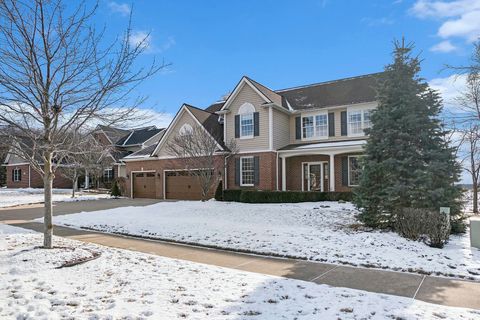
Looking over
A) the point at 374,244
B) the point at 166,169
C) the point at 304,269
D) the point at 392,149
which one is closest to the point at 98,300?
the point at 304,269

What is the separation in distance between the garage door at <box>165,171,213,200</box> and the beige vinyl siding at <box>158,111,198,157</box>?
1498 mm

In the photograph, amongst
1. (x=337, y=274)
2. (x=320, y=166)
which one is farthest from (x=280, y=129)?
(x=337, y=274)

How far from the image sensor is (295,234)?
401 inches

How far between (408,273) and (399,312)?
2.50m

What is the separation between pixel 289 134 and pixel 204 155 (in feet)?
20.2

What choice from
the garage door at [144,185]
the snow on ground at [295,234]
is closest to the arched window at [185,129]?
the garage door at [144,185]

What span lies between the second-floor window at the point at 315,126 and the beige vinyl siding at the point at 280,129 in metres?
1.08

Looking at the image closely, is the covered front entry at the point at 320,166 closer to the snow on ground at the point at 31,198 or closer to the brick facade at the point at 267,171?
the brick facade at the point at 267,171

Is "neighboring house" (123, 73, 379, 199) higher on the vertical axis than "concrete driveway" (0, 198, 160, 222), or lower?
higher

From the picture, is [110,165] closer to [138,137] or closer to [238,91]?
[138,137]

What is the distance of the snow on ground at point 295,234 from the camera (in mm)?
7586

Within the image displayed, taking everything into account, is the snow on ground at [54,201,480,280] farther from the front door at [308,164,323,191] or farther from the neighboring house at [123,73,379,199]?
the front door at [308,164,323,191]

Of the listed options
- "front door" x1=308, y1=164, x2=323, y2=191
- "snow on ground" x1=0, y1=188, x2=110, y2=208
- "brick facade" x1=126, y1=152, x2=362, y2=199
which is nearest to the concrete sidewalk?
"brick facade" x1=126, y1=152, x2=362, y2=199

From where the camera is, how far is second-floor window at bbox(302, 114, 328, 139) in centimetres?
2148
